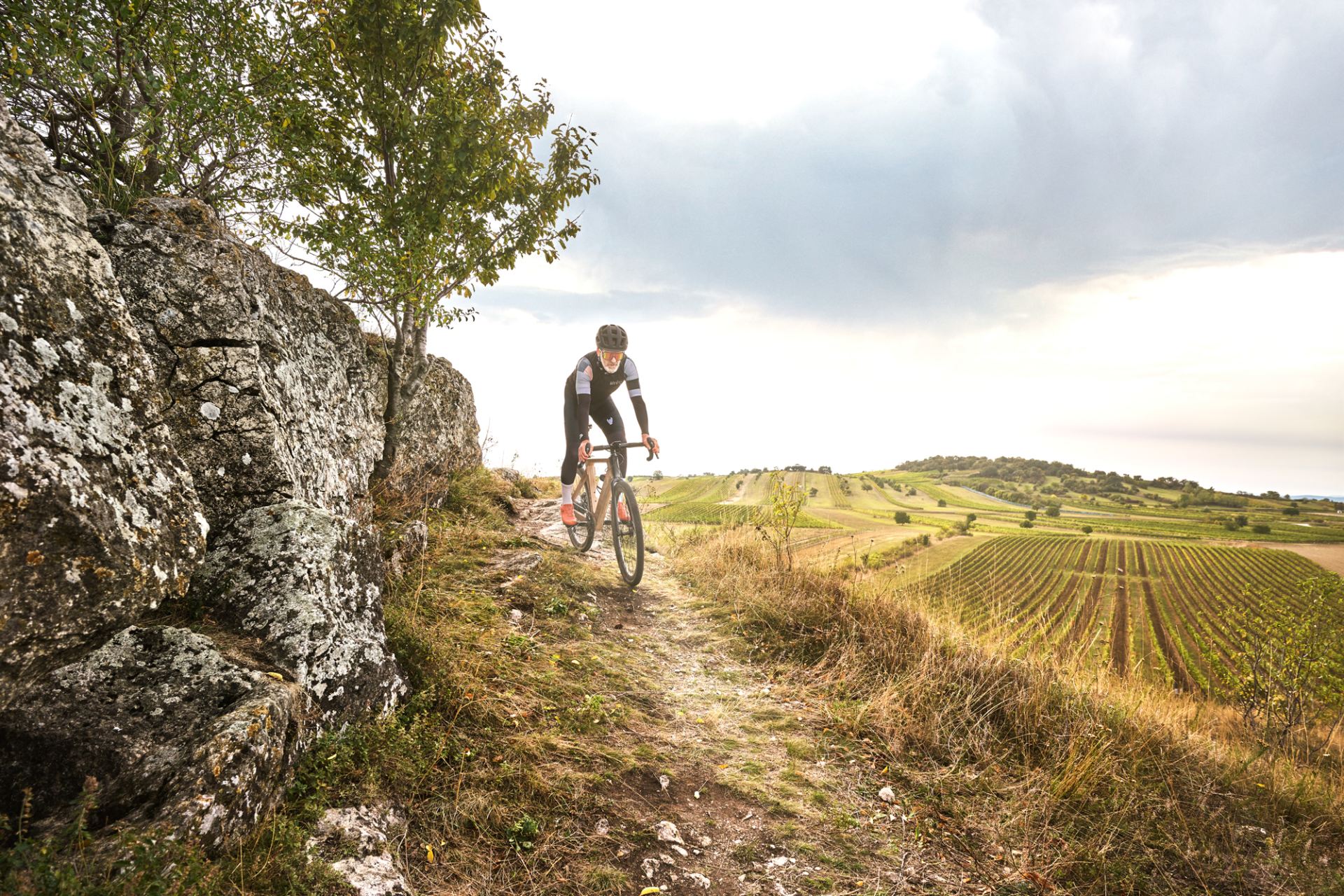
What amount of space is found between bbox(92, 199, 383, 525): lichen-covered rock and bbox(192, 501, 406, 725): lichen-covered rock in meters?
0.39

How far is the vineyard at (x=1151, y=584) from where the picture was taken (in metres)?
35.6

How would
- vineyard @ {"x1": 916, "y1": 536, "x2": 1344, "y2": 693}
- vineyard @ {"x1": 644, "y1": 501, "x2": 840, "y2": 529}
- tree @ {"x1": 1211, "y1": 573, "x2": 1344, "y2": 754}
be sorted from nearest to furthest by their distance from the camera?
vineyard @ {"x1": 644, "y1": 501, "x2": 840, "y2": 529} → tree @ {"x1": 1211, "y1": 573, "x2": 1344, "y2": 754} → vineyard @ {"x1": 916, "y1": 536, "x2": 1344, "y2": 693}

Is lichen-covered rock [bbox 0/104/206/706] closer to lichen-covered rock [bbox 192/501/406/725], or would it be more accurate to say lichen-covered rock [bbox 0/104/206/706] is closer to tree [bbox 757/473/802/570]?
lichen-covered rock [bbox 192/501/406/725]

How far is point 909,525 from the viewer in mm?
50844

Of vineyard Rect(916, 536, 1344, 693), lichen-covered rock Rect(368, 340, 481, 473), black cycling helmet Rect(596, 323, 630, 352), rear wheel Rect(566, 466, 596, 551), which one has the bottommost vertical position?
vineyard Rect(916, 536, 1344, 693)

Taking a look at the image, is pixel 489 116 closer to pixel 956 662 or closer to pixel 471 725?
pixel 471 725

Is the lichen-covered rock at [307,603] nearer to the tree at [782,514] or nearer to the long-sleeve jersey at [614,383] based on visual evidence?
the long-sleeve jersey at [614,383]

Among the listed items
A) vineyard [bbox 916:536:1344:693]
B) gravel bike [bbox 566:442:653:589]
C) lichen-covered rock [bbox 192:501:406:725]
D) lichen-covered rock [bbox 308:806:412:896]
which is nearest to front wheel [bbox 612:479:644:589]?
gravel bike [bbox 566:442:653:589]

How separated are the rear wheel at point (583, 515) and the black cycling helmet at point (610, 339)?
206cm

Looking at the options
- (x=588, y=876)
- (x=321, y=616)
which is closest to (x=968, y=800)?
(x=588, y=876)

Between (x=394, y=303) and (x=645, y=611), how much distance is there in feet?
19.3

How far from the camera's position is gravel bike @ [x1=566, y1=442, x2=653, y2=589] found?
25.7ft

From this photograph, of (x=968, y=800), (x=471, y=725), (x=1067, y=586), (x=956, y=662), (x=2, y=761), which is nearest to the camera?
(x=2, y=761)

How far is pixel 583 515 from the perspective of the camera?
8.82 m
